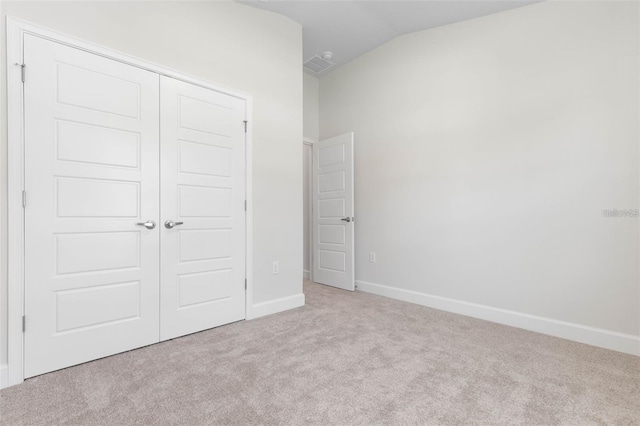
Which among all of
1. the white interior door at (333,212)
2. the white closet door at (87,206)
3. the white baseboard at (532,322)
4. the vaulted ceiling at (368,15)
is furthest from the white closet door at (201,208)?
the white baseboard at (532,322)

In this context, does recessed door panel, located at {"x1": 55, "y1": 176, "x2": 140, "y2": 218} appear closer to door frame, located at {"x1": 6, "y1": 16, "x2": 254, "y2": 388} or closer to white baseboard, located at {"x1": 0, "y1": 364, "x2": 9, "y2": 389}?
door frame, located at {"x1": 6, "y1": 16, "x2": 254, "y2": 388}

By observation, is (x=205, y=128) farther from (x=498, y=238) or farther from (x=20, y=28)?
(x=498, y=238)

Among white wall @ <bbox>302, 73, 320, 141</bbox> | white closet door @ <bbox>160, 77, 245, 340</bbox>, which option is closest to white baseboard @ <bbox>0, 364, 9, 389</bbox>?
white closet door @ <bbox>160, 77, 245, 340</bbox>

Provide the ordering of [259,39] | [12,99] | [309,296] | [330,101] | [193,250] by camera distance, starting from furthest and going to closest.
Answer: [330,101] < [309,296] < [259,39] < [193,250] < [12,99]

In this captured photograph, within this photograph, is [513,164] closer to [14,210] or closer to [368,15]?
[368,15]

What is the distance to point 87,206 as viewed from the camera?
6.75ft

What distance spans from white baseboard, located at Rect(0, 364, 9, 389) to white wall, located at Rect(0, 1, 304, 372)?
1684mm

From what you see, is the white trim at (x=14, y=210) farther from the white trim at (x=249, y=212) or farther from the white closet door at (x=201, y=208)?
the white trim at (x=249, y=212)

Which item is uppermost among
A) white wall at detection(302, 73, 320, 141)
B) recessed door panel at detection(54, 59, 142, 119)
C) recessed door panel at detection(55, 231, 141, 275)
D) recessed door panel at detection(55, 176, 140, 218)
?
white wall at detection(302, 73, 320, 141)

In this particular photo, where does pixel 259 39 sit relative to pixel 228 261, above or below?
above

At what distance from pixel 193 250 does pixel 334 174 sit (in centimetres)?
227

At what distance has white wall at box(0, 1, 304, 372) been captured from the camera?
7.12 ft

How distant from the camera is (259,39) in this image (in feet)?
9.92

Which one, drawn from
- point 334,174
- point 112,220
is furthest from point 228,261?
point 334,174
